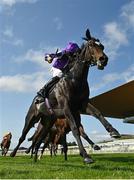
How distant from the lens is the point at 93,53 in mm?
9242

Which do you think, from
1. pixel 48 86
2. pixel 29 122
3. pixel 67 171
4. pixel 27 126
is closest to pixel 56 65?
pixel 48 86

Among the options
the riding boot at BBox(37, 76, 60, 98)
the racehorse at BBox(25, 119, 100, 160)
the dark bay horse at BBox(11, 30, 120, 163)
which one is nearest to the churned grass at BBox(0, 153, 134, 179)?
the dark bay horse at BBox(11, 30, 120, 163)

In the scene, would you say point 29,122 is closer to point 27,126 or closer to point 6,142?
point 27,126

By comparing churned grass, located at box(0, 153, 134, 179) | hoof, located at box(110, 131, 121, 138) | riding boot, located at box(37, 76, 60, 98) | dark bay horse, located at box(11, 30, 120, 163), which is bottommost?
churned grass, located at box(0, 153, 134, 179)

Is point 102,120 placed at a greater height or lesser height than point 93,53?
lesser

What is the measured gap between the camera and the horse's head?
8.80 m

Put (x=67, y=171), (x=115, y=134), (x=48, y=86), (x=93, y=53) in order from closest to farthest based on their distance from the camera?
(x=67, y=171) → (x=115, y=134) → (x=93, y=53) → (x=48, y=86)

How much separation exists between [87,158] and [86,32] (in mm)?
2970

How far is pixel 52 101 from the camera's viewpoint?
10664 mm

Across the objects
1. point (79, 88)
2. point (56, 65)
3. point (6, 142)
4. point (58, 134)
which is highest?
point (6, 142)

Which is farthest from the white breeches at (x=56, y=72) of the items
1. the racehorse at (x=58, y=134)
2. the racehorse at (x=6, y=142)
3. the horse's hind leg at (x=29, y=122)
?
the racehorse at (x=6, y=142)

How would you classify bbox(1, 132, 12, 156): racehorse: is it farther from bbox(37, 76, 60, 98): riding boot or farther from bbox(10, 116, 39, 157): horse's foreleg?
bbox(37, 76, 60, 98): riding boot

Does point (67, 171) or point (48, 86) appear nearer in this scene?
point (67, 171)

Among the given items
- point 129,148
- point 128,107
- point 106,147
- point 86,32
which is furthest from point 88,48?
point 128,107
